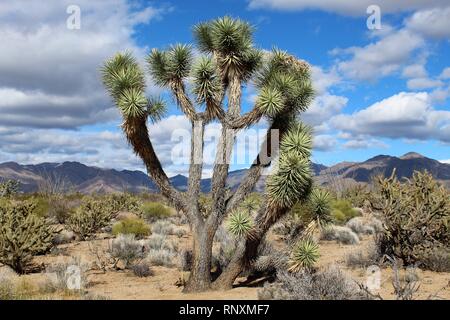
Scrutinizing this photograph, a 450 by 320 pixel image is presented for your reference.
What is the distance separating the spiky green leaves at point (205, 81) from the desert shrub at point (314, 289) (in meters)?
3.84

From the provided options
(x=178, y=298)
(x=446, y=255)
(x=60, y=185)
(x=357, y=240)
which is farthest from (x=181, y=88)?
(x=60, y=185)

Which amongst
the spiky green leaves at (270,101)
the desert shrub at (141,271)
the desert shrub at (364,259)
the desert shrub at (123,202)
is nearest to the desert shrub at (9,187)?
the desert shrub at (123,202)

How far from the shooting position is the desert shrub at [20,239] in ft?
41.0

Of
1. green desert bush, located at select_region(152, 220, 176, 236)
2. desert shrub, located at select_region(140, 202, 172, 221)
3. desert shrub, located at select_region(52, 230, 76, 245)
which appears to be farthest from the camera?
desert shrub, located at select_region(140, 202, 172, 221)

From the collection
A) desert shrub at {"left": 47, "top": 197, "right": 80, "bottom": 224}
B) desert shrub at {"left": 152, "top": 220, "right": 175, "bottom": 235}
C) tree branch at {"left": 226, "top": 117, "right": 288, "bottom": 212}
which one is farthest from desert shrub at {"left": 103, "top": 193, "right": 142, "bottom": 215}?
tree branch at {"left": 226, "top": 117, "right": 288, "bottom": 212}

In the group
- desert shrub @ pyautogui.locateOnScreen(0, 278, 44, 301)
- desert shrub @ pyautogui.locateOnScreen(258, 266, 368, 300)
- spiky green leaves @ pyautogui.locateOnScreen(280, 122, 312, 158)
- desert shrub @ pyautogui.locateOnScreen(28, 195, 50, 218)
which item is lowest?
desert shrub @ pyautogui.locateOnScreen(0, 278, 44, 301)

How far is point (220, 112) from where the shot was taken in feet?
34.4

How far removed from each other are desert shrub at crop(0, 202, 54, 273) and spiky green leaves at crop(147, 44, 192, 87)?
5620mm

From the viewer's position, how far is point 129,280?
1219 centimetres

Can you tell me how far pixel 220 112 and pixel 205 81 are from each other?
0.75 metres

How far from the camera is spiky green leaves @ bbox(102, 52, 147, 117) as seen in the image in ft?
32.6

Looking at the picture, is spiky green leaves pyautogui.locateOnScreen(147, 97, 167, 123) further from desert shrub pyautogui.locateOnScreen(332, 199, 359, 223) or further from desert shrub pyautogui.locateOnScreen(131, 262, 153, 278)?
desert shrub pyautogui.locateOnScreen(332, 199, 359, 223)

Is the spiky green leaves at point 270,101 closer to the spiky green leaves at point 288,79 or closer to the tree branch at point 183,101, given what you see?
the spiky green leaves at point 288,79
